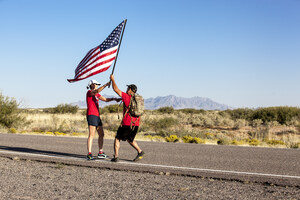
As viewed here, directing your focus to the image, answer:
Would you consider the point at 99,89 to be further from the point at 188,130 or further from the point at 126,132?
the point at 188,130

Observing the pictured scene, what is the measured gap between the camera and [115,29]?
9.68 metres

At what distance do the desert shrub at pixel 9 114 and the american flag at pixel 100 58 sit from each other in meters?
14.6

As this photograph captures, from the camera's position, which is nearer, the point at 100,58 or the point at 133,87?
the point at 133,87

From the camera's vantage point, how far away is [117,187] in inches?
245

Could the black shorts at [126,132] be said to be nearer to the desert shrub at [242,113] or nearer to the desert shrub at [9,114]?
the desert shrub at [9,114]

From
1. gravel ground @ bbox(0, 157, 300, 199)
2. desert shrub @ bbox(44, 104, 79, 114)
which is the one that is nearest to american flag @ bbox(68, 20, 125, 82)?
gravel ground @ bbox(0, 157, 300, 199)

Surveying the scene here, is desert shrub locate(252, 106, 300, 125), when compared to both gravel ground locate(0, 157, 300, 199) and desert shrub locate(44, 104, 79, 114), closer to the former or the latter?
gravel ground locate(0, 157, 300, 199)

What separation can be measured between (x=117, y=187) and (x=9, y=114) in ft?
60.3

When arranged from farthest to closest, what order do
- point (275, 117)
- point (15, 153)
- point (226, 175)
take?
point (275, 117), point (15, 153), point (226, 175)

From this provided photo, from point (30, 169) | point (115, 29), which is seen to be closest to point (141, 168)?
point (30, 169)

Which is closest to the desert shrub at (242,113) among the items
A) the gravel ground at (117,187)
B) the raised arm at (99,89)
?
the raised arm at (99,89)

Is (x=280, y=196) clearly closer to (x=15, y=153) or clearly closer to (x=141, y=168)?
(x=141, y=168)

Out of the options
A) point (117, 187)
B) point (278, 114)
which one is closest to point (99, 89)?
point (117, 187)

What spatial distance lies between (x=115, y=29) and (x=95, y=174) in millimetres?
4195
